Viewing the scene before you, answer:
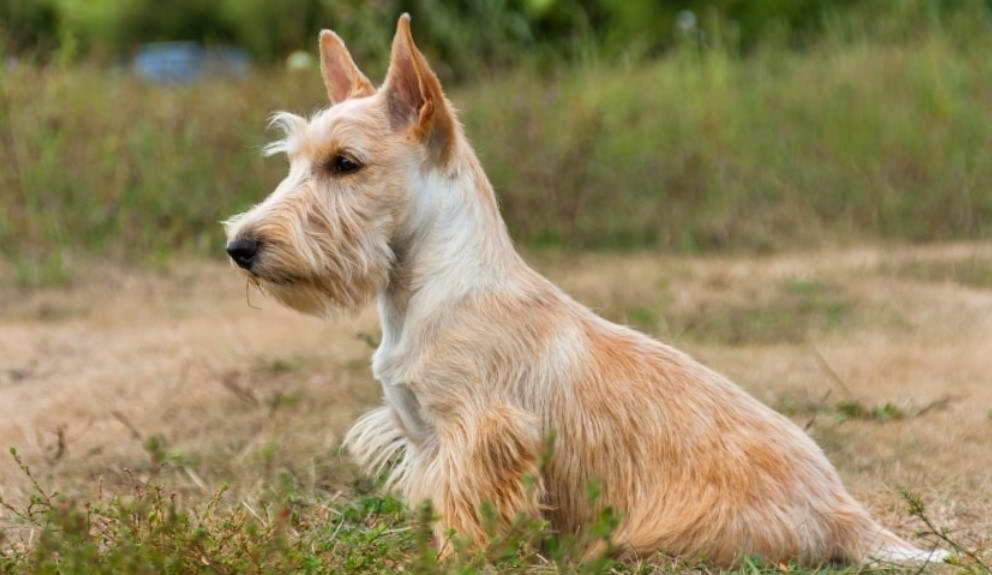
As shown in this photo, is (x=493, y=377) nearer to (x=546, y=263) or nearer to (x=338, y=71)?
(x=338, y=71)

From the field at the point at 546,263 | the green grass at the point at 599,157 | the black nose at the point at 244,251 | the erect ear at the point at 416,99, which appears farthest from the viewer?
the green grass at the point at 599,157

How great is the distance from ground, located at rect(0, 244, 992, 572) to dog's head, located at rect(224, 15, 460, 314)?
2.33ft

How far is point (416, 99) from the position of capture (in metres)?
4.42

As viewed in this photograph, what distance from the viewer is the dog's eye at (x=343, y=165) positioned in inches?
172

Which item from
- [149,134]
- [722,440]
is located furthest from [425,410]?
[149,134]

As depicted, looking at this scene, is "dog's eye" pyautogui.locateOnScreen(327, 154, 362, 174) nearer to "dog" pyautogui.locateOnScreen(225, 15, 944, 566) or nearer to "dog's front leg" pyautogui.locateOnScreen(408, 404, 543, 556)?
"dog" pyautogui.locateOnScreen(225, 15, 944, 566)

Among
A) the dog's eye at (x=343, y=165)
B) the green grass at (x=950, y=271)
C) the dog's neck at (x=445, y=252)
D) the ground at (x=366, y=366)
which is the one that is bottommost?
the green grass at (x=950, y=271)

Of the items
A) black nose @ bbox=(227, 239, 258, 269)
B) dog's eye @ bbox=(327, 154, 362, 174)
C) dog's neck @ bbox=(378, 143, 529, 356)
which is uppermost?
dog's eye @ bbox=(327, 154, 362, 174)

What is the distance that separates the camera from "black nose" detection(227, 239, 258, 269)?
416cm

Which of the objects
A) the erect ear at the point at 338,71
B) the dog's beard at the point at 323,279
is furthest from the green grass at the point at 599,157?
the dog's beard at the point at 323,279

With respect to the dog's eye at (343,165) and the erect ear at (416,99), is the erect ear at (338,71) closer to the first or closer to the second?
the erect ear at (416,99)

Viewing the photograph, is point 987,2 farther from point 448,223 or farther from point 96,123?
point 448,223

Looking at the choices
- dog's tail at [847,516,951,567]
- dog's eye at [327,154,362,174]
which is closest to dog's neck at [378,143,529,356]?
dog's eye at [327,154,362,174]

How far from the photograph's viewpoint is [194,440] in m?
6.35
